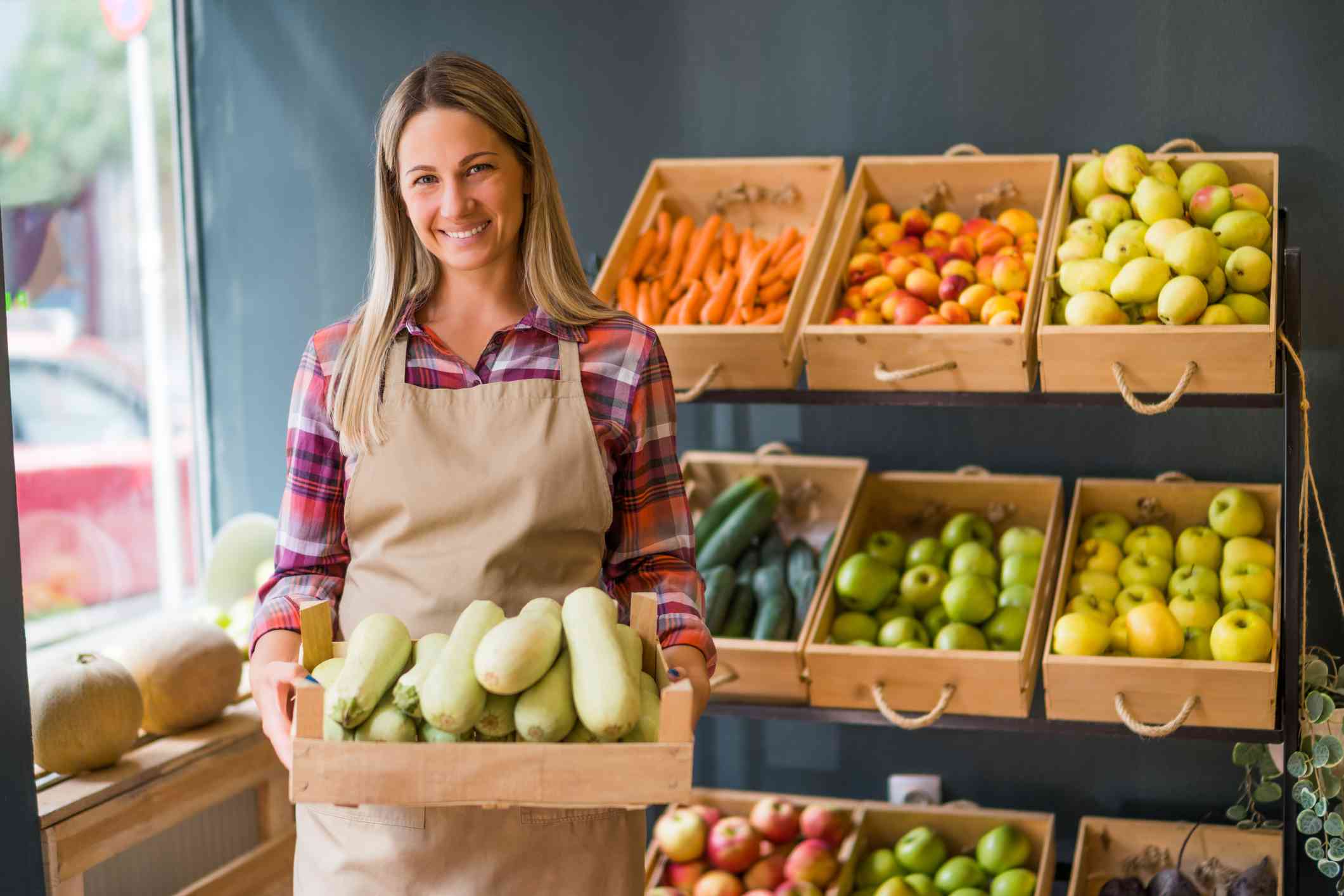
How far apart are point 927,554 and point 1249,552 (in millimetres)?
594

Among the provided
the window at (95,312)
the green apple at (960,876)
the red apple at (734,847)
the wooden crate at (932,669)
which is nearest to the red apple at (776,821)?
the red apple at (734,847)

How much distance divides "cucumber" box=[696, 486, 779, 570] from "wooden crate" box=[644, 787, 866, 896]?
0.52 m

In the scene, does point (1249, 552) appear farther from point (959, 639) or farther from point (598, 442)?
point (598, 442)

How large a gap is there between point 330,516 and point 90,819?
3.08 feet

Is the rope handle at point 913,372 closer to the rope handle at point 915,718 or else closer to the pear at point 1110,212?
the pear at point 1110,212

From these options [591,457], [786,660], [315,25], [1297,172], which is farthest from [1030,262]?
[315,25]

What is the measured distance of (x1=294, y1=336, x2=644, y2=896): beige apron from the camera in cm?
155

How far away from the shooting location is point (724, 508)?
278 cm

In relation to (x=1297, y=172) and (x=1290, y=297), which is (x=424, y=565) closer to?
(x=1290, y=297)

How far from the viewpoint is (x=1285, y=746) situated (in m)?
2.22

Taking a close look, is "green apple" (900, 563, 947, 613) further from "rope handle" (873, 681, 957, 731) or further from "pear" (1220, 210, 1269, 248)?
"pear" (1220, 210, 1269, 248)

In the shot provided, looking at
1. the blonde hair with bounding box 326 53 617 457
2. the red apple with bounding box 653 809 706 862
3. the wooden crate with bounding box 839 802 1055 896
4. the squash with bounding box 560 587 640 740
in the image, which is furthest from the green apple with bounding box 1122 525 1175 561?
the squash with bounding box 560 587 640 740

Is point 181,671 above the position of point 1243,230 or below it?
below

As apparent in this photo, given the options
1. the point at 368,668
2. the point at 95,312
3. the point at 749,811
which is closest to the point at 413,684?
the point at 368,668
